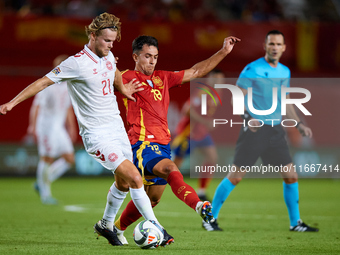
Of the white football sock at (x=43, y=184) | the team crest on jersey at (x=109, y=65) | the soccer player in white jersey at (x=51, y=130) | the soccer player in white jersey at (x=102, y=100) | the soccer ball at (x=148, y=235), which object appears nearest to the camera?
the soccer ball at (x=148, y=235)

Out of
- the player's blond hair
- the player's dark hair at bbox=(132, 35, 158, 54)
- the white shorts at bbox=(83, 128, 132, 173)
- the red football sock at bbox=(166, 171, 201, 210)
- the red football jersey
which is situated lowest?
the red football sock at bbox=(166, 171, 201, 210)

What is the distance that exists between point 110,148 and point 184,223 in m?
3.09

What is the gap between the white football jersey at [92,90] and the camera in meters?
5.90

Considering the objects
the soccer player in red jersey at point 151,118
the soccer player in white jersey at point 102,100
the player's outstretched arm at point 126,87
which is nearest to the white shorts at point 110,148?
the soccer player in white jersey at point 102,100

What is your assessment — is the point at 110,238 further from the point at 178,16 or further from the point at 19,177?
the point at 178,16

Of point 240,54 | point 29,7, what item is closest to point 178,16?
point 240,54

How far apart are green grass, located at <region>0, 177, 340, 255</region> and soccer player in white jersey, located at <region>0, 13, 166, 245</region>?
0.76m

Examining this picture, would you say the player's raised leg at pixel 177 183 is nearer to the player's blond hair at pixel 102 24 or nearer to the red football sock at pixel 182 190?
the red football sock at pixel 182 190

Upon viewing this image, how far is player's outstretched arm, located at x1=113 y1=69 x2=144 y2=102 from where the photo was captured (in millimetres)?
6156

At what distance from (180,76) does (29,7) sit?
12.1 metres

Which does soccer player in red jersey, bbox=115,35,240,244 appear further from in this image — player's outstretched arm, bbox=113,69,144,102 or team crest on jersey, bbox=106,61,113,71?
team crest on jersey, bbox=106,61,113,71

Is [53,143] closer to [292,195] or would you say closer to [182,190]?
[292,195]

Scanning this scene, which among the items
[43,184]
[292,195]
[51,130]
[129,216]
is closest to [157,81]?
[129,216]

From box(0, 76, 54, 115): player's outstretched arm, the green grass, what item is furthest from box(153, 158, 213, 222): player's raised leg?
box(0, 76, 54, 115): player's outstretched arm
